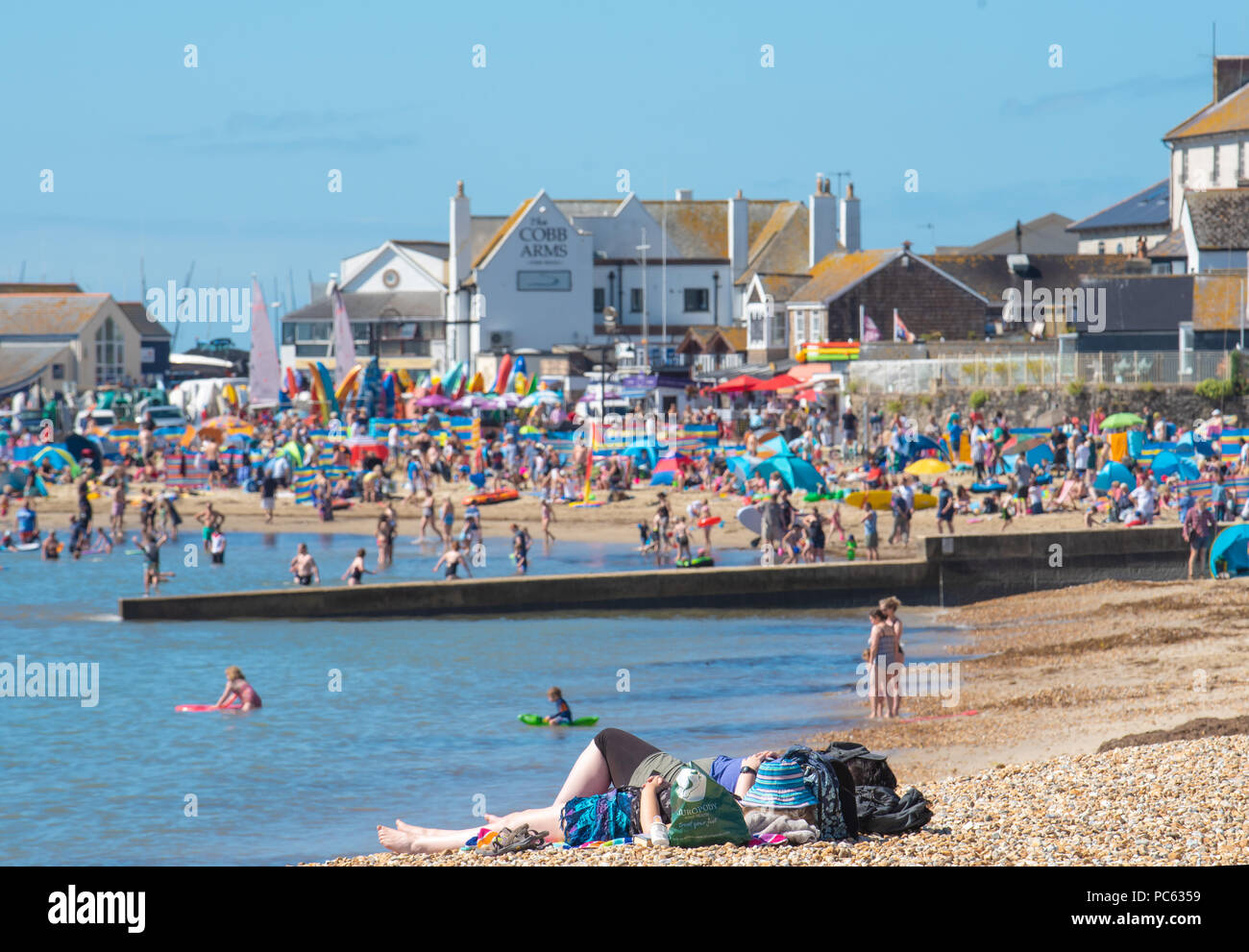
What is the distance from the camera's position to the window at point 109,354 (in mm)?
81125

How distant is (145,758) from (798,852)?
11.9 m

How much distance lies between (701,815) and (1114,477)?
2380 cm

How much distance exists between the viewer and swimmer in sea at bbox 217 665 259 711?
19.1 m

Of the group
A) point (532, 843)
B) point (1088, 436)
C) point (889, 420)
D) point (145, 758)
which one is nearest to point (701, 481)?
point (889, 420)

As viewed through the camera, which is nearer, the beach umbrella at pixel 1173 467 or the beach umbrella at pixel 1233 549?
the beach umbrella at pixel 1233 549

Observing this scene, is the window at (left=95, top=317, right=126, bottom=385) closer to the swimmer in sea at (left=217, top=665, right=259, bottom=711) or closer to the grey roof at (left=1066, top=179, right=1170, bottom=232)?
Result: the grey roof at (left=1066, top=179, right=1170, bottom=232)

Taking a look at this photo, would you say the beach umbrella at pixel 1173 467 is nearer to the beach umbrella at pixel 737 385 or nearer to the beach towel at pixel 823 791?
the beach umbrella at pixel 737 385

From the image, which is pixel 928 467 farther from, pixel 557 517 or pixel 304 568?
pixel 304 568

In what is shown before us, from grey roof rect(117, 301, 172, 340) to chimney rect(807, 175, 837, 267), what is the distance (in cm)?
4205

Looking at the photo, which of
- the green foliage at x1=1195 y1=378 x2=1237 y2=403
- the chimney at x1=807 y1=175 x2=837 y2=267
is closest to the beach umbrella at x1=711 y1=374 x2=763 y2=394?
the green foliage at x1=1195 y1=378 x2=1237 y2=403

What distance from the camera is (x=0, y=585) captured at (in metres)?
32.0

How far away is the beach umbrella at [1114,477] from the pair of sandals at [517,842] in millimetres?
23588

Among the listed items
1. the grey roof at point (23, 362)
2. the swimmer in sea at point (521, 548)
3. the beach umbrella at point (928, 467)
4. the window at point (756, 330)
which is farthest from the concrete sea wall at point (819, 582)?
the grey roof at point (23, 362)
